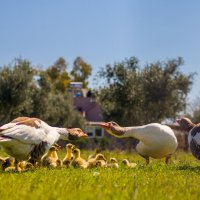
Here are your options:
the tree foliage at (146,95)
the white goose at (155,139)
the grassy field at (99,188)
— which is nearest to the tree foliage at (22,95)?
the tree foliage at (146,95)

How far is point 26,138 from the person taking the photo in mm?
9102

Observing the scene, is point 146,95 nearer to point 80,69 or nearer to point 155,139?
point 155,139

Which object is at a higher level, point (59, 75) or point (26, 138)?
point (59, 75)

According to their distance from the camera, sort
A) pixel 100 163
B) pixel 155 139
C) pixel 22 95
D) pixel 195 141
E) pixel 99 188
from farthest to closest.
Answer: pixel 22 95 < pixel 155 139 < pixel 100 163 < pixel 195 141 < pixel 99 188

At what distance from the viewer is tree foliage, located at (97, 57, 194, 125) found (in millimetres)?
41625

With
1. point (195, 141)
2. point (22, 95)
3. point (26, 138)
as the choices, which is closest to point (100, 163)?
point (195, 141)

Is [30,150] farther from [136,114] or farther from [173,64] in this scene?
[173,64]

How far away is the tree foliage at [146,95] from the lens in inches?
1639

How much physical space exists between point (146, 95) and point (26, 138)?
3328 cm

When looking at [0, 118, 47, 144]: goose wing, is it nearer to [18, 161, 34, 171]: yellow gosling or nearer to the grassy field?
[18, 161, 34, 171]: yellow gosling

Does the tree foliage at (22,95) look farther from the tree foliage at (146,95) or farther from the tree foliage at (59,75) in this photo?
the tree foliage at (59,75)

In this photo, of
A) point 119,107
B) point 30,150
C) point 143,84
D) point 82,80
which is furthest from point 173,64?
point 82,80

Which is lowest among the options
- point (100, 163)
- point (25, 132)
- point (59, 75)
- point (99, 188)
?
point (100, 163)

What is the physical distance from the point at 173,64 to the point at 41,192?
38855 millimetres
